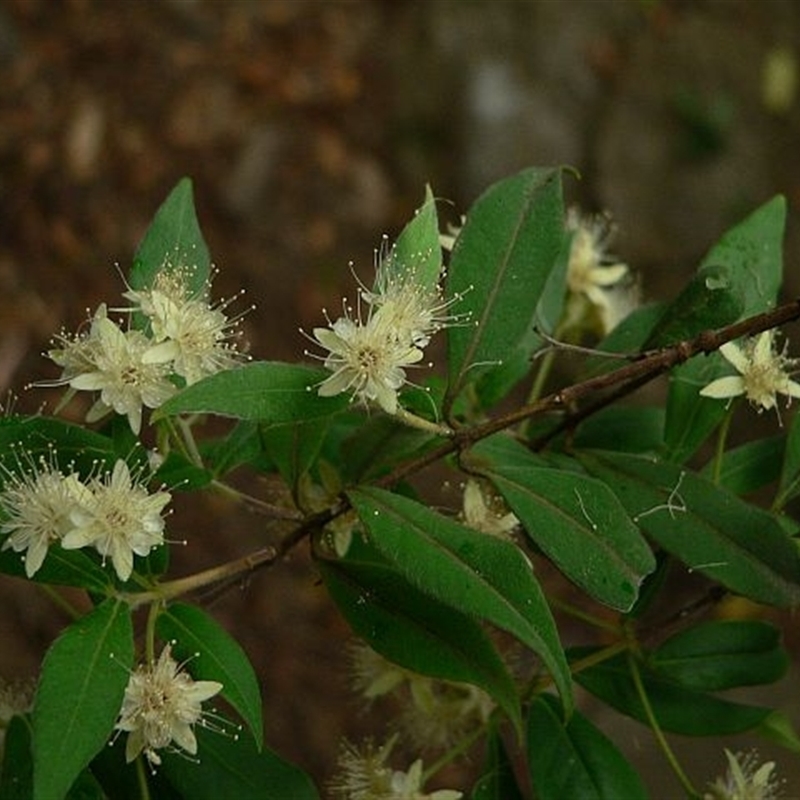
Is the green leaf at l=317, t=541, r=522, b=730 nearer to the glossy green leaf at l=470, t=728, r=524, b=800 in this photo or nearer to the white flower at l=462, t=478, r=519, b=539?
the white flower at l=462, t=478, r=519, b=539

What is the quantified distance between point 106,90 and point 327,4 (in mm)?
652

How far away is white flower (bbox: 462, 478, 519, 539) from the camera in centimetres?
112

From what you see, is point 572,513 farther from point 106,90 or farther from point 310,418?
point 106,90

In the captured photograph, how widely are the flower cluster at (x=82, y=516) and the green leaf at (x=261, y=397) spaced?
8 cm

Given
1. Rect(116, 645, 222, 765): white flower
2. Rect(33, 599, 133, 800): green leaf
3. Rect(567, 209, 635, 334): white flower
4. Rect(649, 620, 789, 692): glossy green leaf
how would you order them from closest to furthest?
Rect(33, 599, 133, 800): green leaf, Rect(116, 645, 222, 765): white flower, Rect(649, 620, 789, 692): glossy green leaf, Rect(567, 209, 635, 334): white flower

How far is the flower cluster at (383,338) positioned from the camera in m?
0.95

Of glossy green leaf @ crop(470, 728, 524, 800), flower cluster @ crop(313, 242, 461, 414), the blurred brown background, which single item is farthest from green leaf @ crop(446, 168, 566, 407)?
the blurred brown background

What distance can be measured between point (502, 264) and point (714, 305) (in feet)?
0.59

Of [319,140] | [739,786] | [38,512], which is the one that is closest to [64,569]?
[38,512]

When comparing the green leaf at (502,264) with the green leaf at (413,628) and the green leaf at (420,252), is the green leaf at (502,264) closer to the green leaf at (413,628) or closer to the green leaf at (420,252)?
the green leaf at (420,252)

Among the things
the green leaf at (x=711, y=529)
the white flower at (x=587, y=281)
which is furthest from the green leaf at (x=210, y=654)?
the white flower at (x=587, y=281)

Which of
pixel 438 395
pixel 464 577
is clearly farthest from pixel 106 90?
pixel 464 577

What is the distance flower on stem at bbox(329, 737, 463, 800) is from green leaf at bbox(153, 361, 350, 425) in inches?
15.1

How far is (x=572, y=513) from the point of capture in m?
1.01
